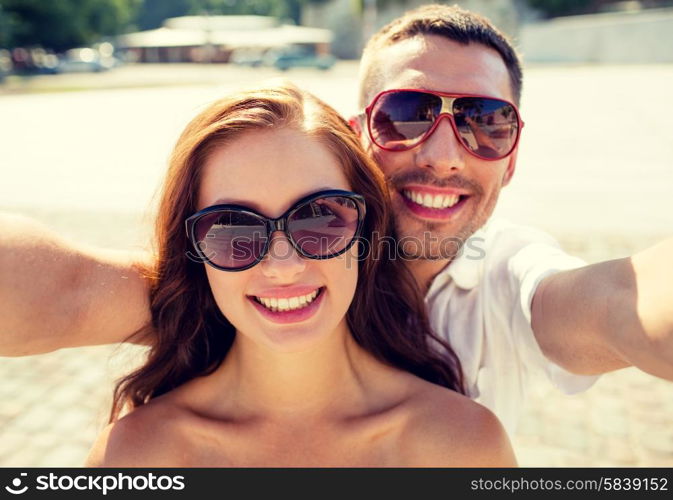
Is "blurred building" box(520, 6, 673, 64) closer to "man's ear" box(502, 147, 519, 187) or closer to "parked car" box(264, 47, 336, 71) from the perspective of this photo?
"parked car" box(264, 47, 336, 71)

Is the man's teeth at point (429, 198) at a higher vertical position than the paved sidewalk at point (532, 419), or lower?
higher

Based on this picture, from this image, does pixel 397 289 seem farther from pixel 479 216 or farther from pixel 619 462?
pixel 619 462

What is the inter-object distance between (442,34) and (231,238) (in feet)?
3.86

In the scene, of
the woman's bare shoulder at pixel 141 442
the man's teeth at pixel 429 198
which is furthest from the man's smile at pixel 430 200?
the woman's bare shoulder at pixel 141 442

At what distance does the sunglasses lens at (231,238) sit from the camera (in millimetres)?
1603

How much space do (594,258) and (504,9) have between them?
38.6 meters

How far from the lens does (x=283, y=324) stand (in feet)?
5.49

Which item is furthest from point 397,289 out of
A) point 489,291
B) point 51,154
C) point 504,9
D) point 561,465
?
point 504,9

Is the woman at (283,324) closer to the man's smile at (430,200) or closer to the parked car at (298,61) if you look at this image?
the man's smile at (430,200)

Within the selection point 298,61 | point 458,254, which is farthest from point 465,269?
point 298,61

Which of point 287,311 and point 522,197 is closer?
point 287,311

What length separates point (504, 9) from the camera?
39594 millimetres

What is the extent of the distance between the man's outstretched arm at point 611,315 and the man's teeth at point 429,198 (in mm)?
506

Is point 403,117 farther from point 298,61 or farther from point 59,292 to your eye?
point 298,61
